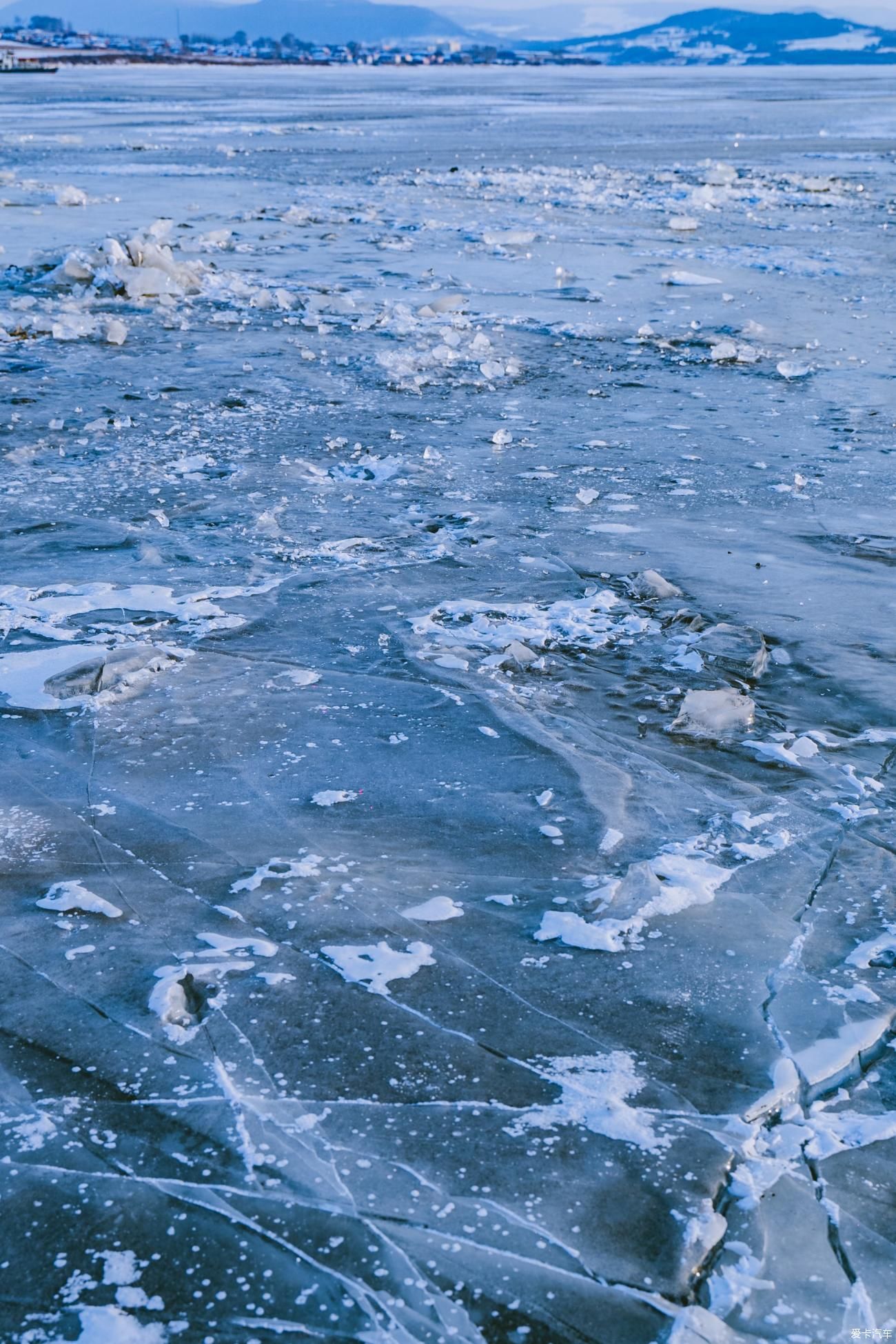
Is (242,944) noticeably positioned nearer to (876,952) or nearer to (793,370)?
(876,952)

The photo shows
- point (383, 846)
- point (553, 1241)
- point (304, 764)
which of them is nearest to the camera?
point (553, 1241)

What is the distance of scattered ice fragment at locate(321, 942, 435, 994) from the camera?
2.07m

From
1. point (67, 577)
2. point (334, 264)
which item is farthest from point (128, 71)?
point (67, 577)

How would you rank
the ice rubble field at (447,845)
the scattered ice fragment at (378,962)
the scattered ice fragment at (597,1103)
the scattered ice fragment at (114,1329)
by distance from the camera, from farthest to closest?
the scattered ice fragment at (378,962)
the scattered ice fragment at (597,1103)
the ice rubble field at (447,845)
the scattered ice fragment at (114,1329)

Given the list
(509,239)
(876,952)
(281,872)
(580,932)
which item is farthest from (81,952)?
(509,239)

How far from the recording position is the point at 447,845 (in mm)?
2477

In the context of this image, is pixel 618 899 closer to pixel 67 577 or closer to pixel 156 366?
pixel 67 577

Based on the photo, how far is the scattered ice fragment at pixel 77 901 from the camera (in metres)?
2.22

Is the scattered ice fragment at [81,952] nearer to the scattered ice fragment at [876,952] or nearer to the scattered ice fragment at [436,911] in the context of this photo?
the scattered ice fragment at [436,911]

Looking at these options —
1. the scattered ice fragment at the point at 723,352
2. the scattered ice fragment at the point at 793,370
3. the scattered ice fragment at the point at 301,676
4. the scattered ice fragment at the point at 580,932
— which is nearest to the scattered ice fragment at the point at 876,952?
the scattered ice fragment at the point at 580,932

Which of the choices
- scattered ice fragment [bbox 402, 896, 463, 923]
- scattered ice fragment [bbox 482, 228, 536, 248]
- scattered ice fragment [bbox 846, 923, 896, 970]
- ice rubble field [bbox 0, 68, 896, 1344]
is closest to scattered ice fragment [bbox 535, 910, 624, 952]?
ice rubble field [bbox 0, 68, 896, 1344]

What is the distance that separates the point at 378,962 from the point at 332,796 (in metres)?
0.60

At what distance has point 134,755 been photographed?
9.11ft

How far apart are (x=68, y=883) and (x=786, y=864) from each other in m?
1.49
